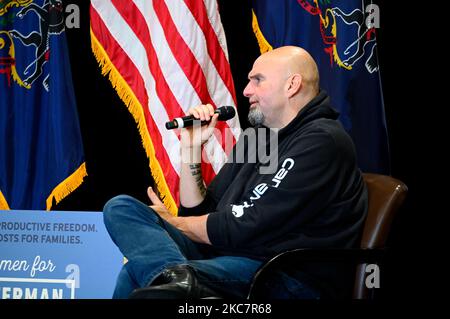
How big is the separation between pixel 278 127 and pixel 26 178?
1.60m

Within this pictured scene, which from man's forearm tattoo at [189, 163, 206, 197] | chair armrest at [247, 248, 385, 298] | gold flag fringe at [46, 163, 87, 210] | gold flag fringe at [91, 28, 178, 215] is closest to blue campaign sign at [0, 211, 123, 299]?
gold flag fringe at [46, 163, 87, 210]

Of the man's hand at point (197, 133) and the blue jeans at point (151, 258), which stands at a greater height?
the man's hand at point (197, 133)

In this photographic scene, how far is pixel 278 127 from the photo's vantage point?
2.29m

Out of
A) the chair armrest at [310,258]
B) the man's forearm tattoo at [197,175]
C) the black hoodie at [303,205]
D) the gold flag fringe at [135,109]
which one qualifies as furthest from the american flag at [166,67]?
the chair armrest at [310,258]

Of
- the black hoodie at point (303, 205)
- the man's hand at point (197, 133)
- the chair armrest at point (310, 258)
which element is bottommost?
the chair armrest at point (310, 258)

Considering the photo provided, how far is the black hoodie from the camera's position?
192cm

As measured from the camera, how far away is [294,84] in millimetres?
2186

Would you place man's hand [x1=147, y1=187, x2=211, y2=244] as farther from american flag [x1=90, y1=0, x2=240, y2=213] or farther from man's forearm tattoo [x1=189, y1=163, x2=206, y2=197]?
american flag [x1=90, y1=0, x2=240, y2=213]

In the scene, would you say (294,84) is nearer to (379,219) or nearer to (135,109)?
(379,219)

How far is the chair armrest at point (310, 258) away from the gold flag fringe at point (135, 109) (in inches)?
51.2

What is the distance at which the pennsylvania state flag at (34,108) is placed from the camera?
316cm

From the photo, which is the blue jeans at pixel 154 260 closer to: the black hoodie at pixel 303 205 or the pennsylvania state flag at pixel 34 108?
the black hoodie at pixel 303 205

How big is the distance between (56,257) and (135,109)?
847mm

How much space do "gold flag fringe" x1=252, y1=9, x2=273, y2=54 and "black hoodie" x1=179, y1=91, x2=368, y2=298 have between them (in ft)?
3.37
